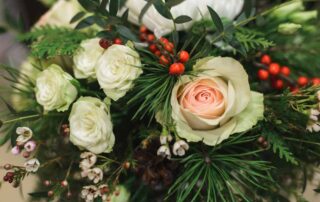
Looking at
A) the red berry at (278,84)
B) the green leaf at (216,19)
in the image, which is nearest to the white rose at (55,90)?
the green leaf at (216,19)

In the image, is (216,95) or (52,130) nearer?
(216,95)

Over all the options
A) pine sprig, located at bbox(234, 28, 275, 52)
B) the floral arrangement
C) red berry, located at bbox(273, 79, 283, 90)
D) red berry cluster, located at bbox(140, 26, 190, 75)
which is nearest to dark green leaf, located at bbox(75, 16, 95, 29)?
the floral arrangement

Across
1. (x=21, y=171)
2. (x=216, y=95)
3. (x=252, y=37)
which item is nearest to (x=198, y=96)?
(x=216, y=95)

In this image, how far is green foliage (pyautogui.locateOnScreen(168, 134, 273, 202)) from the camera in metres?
0.57

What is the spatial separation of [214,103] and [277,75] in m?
0.20

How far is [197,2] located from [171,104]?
0.17m

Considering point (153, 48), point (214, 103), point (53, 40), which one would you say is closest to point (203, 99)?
point (214, 103)

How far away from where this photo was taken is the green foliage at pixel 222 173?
22.5 inches

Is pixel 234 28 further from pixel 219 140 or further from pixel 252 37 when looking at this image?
pixel 219 140

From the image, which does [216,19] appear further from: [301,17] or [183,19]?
[301,17]

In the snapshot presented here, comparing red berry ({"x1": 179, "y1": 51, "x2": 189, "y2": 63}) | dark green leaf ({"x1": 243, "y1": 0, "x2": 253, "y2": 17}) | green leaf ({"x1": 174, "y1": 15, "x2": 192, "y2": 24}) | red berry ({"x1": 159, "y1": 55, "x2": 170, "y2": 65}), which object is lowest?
red berry ({"x1": 159, "y1": 55, "x2": 170, "y2": 65})

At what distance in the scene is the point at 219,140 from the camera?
558 millimetres

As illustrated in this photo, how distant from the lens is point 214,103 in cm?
56

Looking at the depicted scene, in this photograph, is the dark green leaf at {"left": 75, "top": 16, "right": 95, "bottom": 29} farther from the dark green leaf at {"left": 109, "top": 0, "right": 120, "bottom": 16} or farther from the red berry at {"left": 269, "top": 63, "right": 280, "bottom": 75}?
the red berry at {"left": 269, "top": 63, "right": 280, "bottom": 75}
